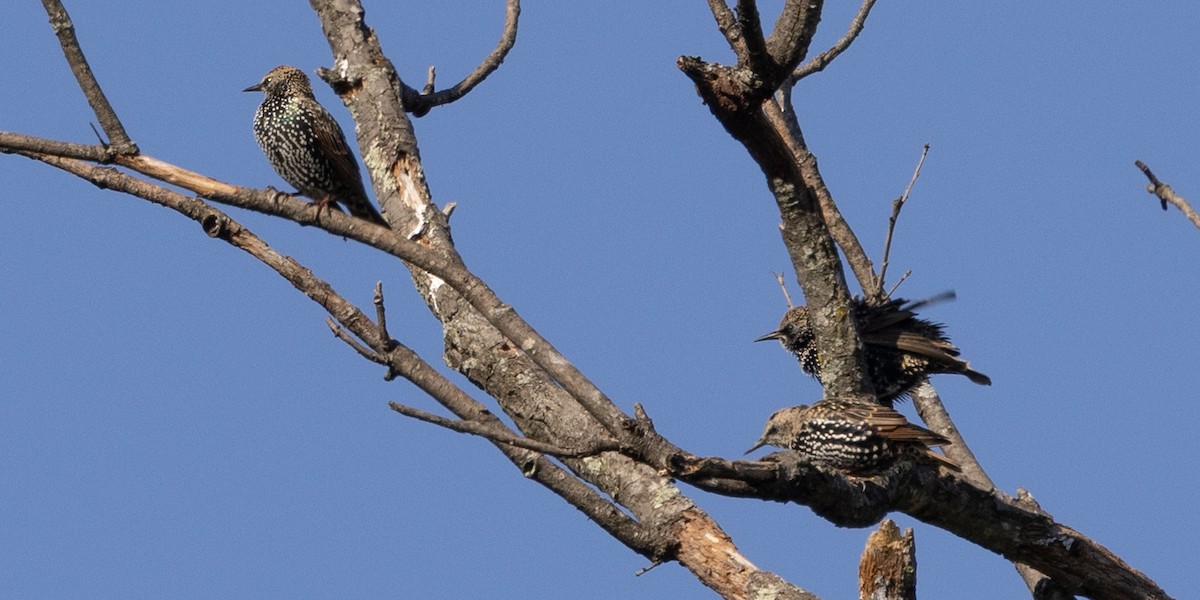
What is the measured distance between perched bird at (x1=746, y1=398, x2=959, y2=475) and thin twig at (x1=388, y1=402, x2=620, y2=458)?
5.15 ft

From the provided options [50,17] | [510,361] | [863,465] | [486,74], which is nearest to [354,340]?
[510,361]

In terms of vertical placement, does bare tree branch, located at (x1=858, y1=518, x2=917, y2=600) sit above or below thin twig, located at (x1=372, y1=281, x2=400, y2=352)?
→ below

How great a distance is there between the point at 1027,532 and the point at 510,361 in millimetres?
2333

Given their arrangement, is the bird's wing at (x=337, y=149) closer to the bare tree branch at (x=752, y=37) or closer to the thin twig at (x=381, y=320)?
the thin twig at (x=381, y=320)

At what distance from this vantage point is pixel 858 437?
539 centimetres

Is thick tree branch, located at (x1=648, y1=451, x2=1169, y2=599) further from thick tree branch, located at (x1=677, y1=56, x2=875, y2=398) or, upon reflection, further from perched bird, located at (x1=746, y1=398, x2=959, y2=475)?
thick tree branch, located at (x1=677, y1=56, x2=875, y2=398)

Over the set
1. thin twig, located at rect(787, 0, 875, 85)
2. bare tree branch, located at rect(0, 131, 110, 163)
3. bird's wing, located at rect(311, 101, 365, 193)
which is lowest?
bare tree branch, located at rect(0, 131, 110, 163)

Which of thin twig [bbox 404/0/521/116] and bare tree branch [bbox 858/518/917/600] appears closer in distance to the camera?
bare tree branch [bbox 858/518/917/600]

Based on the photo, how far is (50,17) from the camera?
5039 mm

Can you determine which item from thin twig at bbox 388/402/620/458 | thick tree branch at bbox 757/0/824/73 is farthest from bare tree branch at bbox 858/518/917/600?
thick tree branch at bbox 757/0/824/73

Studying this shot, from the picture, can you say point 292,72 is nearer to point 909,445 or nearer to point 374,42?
point 374,42

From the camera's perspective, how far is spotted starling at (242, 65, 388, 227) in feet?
22.2

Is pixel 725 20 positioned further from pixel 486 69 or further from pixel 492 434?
pixel 486 69

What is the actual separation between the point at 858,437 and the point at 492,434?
2145 mm
